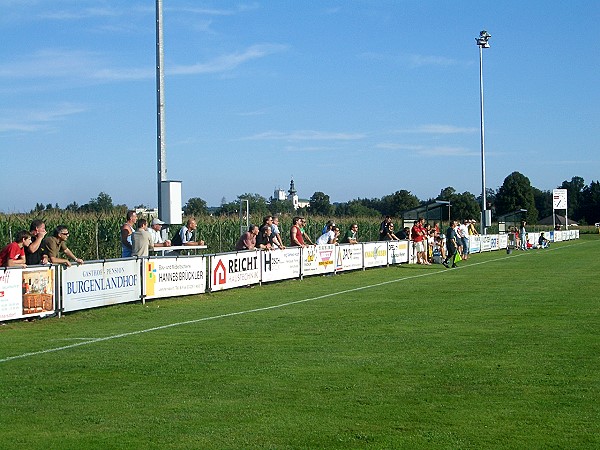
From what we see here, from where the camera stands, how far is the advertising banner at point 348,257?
3128 centimetres

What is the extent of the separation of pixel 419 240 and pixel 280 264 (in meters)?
13.2

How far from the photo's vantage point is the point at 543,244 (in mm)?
64375

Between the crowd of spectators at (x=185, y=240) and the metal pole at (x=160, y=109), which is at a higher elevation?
the metal pole at (x=160, y=109)

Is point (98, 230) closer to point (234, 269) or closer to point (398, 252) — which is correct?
point (398, 252)

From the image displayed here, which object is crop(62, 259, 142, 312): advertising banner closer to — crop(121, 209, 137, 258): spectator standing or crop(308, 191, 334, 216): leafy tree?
crop(121, 209, 137, 258): spectator standing

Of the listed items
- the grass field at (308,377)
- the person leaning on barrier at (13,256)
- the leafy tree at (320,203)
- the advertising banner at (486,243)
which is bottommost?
the grass field at (308,377)

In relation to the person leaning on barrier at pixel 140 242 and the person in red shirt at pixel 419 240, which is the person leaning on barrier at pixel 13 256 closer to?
the person leaning on barrier at pixel 140 242

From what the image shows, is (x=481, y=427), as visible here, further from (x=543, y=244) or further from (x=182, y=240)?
(x=543, y=244)

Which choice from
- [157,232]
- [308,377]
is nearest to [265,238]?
[157,232]

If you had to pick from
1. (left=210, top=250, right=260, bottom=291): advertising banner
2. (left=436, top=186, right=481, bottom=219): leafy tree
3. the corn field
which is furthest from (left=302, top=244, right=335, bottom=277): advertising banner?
(left=436, top=186, right=481, bottom=219): leafy tree

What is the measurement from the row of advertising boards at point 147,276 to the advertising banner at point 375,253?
163 centimetres

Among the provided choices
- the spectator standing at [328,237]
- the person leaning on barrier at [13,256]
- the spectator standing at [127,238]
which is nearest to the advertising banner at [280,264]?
the spectator standing at [328,237]

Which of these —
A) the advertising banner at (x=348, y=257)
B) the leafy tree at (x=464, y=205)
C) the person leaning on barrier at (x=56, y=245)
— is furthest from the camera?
the leafy tree at (x=464, y=205)

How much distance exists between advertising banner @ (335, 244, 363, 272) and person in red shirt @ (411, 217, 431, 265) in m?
5.57
